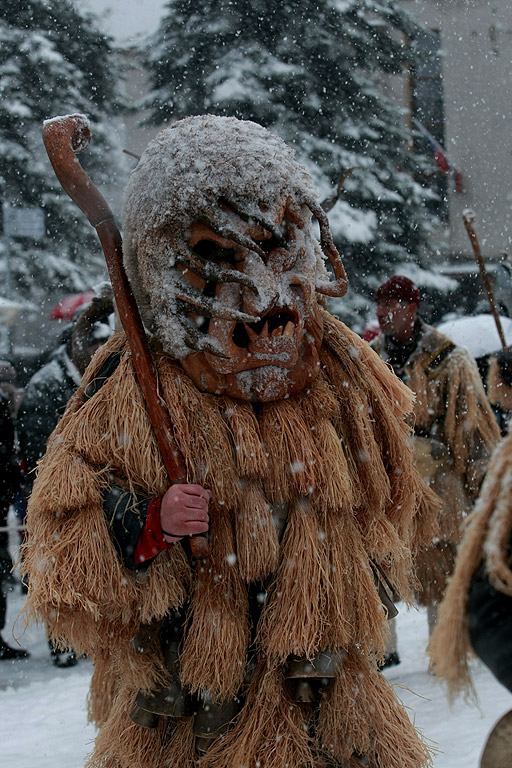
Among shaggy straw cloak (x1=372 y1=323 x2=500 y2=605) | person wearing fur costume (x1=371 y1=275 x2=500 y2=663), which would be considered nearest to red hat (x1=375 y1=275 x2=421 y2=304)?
person wearing fur costume (x1=371 y1=275 x2=500 y2=663)

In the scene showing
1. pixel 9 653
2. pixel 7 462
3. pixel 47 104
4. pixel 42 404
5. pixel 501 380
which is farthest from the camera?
pixel 47 104

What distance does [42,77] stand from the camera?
12.3 metres

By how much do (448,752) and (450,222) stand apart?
12.9 m

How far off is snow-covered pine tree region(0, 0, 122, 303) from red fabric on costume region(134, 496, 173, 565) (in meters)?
11.0

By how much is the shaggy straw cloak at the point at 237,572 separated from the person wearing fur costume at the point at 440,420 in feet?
6.84

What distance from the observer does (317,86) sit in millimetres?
10578

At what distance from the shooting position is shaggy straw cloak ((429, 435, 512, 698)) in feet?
4.44

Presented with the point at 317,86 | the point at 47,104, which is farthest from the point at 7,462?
the point at 47,104

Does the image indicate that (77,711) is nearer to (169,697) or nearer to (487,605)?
(169,697)

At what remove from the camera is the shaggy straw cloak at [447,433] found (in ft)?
14.9

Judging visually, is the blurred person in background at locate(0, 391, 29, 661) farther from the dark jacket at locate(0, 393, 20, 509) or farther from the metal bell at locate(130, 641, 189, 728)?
the metal bell at locate(130, 641, 189, 728)

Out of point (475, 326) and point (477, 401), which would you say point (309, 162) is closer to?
point (475, 326)

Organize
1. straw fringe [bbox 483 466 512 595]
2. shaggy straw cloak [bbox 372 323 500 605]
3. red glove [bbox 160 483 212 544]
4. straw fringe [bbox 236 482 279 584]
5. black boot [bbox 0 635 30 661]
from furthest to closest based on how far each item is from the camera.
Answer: black boot [bbox 0 635 30 661] → shaggy straw cloak [bbox 372 323 500 605] → straw fringe [bbox 236 482 279 584] → red glove [bbox 160 483 212 544] → straw fringe [bbox 483 466 512 595]

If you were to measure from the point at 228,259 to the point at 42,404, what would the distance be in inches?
122
